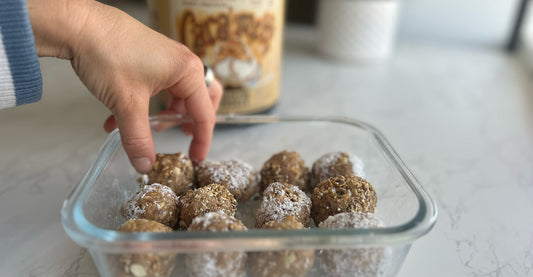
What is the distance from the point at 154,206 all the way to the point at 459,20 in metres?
1.63

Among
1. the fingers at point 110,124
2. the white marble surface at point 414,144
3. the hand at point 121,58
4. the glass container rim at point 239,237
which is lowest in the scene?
the white marble surface at point 414,144

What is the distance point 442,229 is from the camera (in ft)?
2.31

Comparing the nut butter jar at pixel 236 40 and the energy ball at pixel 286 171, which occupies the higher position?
the nut butter jar at pixel 236 40

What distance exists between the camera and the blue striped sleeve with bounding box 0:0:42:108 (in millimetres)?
501

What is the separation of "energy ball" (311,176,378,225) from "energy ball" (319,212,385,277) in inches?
2.4

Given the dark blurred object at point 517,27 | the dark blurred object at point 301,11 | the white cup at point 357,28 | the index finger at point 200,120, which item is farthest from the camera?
the dark blurred object at point 301,11

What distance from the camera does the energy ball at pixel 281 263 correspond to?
1.58ft

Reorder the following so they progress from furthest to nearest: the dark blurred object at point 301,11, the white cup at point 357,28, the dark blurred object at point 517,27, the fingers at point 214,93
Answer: the dark blurred object at point 301,11 → the dark blurred object at point 517,27 → the white cup at point 357,28 → the fingers at point 214,93

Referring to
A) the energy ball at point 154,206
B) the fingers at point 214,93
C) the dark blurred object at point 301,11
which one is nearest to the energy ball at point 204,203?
the energy ball at point 154,206

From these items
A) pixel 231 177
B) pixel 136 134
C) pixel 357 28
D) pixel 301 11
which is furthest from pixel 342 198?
pixel 301 11

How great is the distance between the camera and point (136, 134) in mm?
622

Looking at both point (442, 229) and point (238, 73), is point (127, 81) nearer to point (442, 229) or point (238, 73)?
point (238, 73)

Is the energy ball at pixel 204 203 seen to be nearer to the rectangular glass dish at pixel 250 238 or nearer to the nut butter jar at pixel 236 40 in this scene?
the rectangular glass dish at pixel 250 238

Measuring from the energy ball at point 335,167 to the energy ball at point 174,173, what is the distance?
0.21 metres
